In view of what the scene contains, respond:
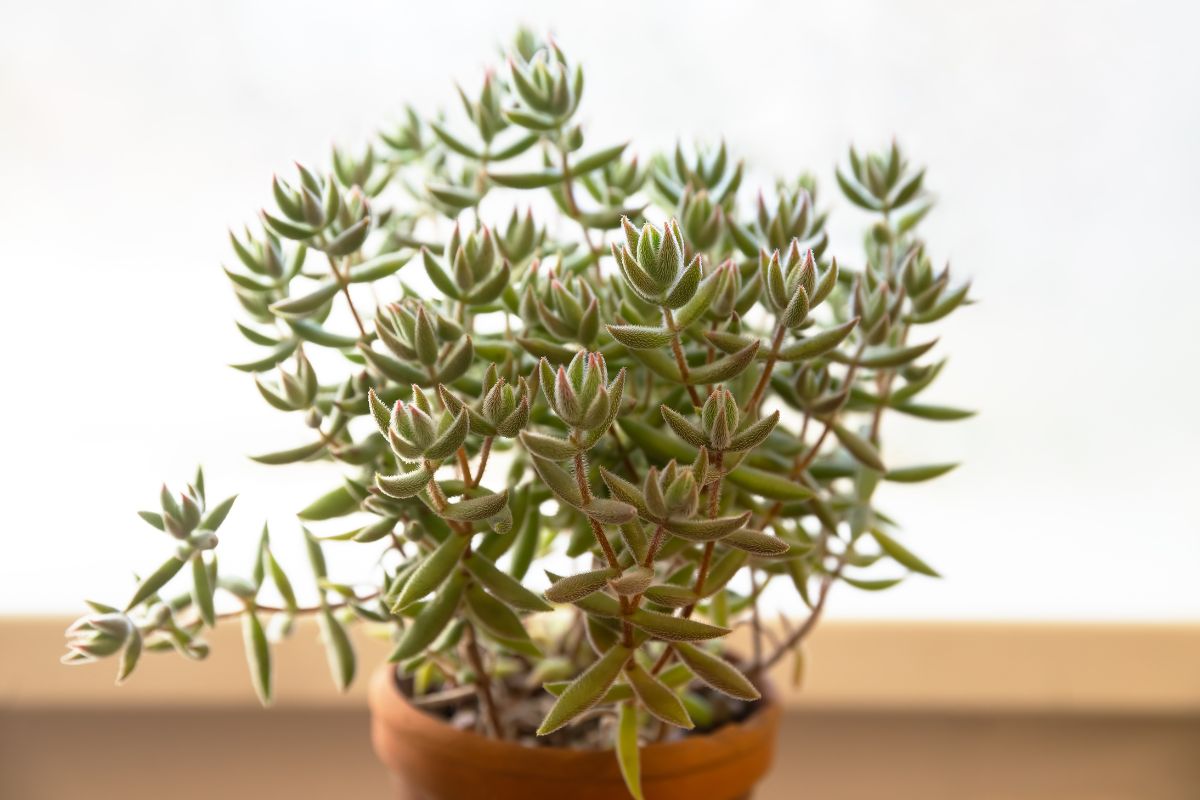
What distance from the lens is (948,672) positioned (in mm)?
1055

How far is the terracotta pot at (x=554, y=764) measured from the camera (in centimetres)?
62

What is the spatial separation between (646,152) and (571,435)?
71cm

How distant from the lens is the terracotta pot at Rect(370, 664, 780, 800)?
623 millimetres

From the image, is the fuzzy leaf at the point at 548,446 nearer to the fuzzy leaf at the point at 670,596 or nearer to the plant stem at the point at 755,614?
the fuzzy leaf at the point at 670,596

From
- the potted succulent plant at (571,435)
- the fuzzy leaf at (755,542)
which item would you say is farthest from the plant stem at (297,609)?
the fuzzy leaf at (755,542)

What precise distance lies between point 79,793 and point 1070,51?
115cm

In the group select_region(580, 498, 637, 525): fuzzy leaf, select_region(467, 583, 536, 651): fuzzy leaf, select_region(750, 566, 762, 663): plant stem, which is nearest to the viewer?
select_region(580, 498, 637, 525): fuzzy leaf

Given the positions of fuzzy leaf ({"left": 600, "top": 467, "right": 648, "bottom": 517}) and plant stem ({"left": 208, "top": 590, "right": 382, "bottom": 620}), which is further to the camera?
plant stem ({"left": 208, "top": 590, "right": 382, "bottom": 620})

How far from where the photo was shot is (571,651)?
29.5 inches

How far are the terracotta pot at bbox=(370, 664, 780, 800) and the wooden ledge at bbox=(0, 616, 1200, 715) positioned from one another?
37 cm

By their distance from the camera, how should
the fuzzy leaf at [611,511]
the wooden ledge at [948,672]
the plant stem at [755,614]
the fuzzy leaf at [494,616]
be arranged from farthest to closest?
the wooden ledge at [948,672] → the plant stem at [755,614] → the fuzzy leaf at [494,616] → the fuzzy leaf at [611,511]

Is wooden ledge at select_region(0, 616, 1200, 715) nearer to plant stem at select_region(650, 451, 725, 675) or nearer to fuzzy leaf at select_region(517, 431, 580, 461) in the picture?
plant stem at select_region(650, 451, 725, 675)

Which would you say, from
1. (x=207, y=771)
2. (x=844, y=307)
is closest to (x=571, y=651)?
(x=844, y=307)

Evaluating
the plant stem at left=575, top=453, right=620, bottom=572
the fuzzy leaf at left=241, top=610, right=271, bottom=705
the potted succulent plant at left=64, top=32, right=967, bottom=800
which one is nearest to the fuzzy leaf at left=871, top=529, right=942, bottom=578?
the potted succulent plant at left=64, top=32, right=967, bottom=800
